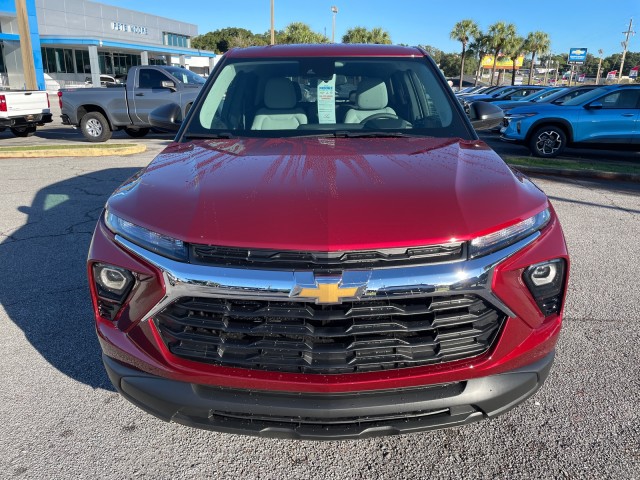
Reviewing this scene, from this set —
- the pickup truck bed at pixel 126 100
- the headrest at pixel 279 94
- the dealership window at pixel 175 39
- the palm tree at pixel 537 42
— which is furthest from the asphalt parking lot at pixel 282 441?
the palm tree at pixel 537 42

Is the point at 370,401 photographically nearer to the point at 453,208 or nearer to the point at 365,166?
the point at 453,208

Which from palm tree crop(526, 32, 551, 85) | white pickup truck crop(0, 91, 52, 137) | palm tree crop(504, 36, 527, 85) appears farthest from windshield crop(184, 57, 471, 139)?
palm tree crop(526, 32, 551, 85)

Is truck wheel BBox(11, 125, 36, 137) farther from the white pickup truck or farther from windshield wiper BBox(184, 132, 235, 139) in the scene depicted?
windshield wiper BBox(184, 132, 235, 139)

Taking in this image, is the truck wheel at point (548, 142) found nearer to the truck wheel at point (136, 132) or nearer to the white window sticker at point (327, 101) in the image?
the white window sticker at point (327, 101)

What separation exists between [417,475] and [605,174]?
315 inches

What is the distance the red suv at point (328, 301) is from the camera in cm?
174

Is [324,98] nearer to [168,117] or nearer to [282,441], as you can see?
[168,117]

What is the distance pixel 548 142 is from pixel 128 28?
49266mm

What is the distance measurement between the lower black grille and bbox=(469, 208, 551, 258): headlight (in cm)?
18

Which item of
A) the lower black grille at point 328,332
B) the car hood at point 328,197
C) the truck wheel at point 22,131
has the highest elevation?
the car hood at point 328,197

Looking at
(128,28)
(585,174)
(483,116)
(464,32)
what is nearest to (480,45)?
(464,32)

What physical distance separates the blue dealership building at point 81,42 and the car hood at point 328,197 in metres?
30.1

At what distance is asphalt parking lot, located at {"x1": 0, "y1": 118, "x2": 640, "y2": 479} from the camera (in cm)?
219

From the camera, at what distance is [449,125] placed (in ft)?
10.2
